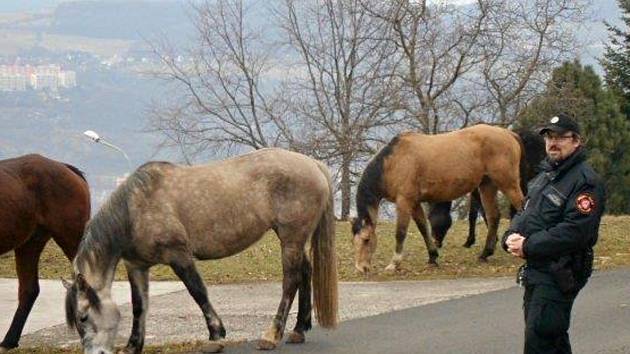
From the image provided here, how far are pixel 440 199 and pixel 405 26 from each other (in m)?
20.5

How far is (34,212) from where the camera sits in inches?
414

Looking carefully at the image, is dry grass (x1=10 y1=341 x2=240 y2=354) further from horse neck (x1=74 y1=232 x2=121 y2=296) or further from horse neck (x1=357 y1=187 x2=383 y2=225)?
horse neck (x1=357 y1=187 x2=383 y2=225)

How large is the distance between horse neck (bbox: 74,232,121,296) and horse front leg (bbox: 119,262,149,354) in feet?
1.29

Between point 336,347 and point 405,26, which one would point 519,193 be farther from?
point 405,26

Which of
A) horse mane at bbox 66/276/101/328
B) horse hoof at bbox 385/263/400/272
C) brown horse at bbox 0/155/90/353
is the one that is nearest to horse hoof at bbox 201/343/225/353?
horse mane at bbox 66/276/101/328

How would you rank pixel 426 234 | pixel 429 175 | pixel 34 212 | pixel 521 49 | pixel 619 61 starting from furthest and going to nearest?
pixel 619 61
pixel 521 49
pixel 426 234
pixel 429 175
pixel 34 212

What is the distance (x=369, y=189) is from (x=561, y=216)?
819 centimetres

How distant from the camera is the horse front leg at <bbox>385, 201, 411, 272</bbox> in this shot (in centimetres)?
1494

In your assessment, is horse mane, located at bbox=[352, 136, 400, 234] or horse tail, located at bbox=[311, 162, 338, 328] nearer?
horse tail, located at bbox=[311, 162, 338, 328]

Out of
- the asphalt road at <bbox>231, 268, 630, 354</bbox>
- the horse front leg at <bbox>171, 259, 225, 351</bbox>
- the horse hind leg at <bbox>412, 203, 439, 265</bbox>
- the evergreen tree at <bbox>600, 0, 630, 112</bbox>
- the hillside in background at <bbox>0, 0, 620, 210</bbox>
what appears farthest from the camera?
the hillside in background at <bbox>0, 0, 620, 210</bbox>

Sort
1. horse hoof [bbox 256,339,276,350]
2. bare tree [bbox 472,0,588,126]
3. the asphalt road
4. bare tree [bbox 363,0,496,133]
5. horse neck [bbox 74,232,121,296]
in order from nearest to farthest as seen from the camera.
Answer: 1. horse neck [bbox 74,232,121,296]
2. horse hoof [bbox 256,339,276,350]
3. the asphalt road
4. bare tree [bbox 363,0,496,133]
5. bare tree [bbox 472,0,588,126]

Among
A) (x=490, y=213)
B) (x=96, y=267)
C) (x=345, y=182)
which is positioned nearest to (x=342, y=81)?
(x=345, y=182)

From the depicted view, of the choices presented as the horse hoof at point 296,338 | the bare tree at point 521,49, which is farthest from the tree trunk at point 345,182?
the horse hoof at point 296,338

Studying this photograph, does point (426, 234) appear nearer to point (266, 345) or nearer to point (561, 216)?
point (266, 345)
